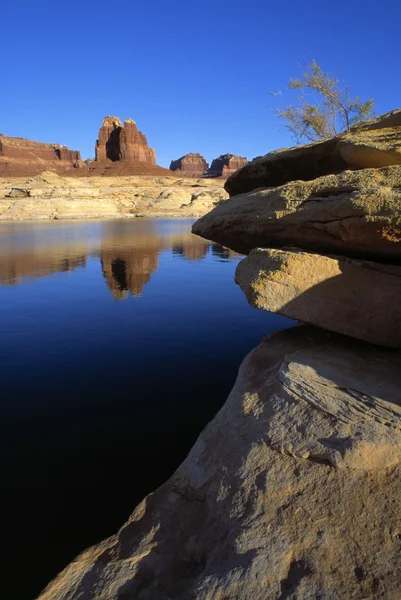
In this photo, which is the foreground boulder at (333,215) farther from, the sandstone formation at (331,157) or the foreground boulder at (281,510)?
the foreground boulder at (281,510)

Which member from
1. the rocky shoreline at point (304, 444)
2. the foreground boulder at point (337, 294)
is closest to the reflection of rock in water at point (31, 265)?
the foreground boulder at point (337, 294)

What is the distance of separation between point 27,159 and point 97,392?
683ft

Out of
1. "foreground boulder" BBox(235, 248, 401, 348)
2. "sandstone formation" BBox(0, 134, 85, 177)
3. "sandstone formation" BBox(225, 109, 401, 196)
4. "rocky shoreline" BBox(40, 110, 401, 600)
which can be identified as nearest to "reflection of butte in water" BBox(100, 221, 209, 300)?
"sandstone formation" BBox(225, 109, 401, 196)

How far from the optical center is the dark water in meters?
5.77

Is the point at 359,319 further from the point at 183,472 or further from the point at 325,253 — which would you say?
the point at 183,472

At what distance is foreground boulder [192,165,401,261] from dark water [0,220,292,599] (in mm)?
4392

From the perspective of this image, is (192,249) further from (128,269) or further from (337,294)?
(337,294)

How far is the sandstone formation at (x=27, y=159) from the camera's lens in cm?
16988

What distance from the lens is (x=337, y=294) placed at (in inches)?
270

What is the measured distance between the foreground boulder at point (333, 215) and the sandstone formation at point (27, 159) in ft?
605

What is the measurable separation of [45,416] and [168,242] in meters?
34.0

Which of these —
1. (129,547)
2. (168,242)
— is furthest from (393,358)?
(168,242)

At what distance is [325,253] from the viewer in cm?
744

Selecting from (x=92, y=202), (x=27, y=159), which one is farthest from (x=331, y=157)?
(x=27, y=159)
